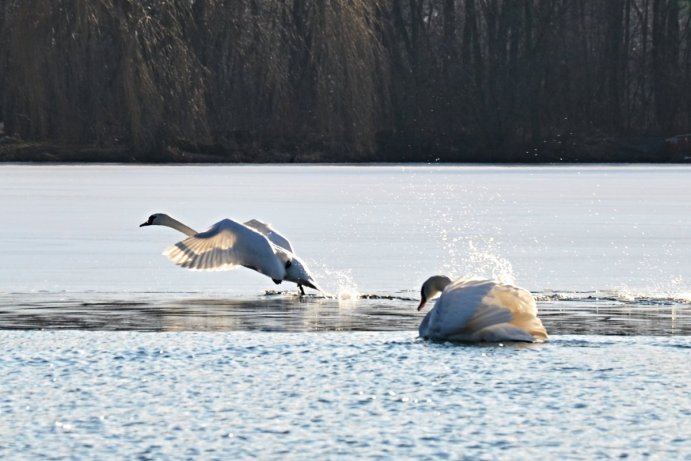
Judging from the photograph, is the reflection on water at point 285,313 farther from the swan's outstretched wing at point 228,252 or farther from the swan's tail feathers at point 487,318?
the swan's tail feathers at point 487,318

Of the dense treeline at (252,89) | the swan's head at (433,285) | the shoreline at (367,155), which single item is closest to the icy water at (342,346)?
the swan's head at (433,285)

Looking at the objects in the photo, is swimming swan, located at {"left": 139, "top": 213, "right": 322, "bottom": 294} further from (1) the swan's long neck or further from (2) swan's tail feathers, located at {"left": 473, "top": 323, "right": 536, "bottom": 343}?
(2) swan's tail feathers, located at {"left": 473, "top": 323, "right": 536, "bottom": 343}

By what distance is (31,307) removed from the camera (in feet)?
33.4

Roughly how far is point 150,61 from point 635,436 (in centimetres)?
1968

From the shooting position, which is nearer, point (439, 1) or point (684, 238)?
point (684, 238)

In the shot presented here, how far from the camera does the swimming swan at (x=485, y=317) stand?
8672 millimetres

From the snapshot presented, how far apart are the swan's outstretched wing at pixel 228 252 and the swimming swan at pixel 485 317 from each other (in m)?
2.80

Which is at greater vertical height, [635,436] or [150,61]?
[150,61]

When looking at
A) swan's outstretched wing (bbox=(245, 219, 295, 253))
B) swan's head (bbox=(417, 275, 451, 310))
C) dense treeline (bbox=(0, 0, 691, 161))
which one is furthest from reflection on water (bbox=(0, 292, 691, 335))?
dense treeline (bbox=(0, 0, 691, 161))

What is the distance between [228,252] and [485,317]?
10.9ft

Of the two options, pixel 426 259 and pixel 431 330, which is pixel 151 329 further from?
pixel 426 259

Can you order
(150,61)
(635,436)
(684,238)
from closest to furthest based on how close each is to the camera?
(635,436) → (684,238) → (150,61)

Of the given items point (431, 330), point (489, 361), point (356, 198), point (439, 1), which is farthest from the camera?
point (439, 1)

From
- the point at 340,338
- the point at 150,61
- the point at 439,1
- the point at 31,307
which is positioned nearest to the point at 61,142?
the point at 150,61
